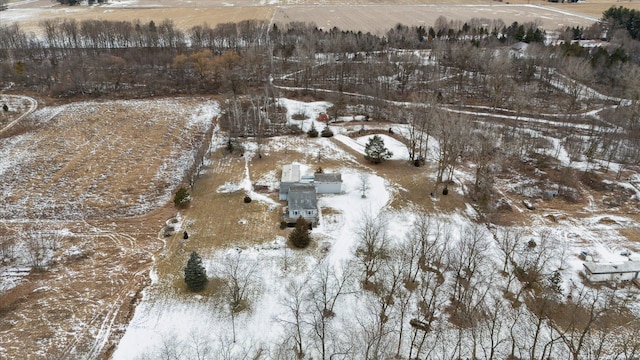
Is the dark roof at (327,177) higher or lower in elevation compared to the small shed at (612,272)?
higher

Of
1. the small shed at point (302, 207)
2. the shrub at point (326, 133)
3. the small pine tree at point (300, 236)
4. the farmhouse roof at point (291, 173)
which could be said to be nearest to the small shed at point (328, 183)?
the farmhouse roof at point (291, 173)

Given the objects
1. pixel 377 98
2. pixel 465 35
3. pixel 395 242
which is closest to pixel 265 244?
pixel 395 242

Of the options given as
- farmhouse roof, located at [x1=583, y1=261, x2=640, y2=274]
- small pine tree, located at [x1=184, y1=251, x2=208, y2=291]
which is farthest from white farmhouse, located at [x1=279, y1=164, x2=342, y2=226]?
farmhouse roof, located at [x1=583, y1=261, x2=640, y2=274]

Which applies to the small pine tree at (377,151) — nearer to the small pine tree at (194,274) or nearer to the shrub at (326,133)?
the shrub at (326,133)

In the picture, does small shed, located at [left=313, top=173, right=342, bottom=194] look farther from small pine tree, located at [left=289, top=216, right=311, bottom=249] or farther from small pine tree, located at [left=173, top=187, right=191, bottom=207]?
small pine tree, located at [left=173, top=187, right=191, bottom=207]

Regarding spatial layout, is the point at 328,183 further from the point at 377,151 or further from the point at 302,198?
the point at 377,151

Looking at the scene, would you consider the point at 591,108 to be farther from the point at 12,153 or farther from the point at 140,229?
the point at 12,153
